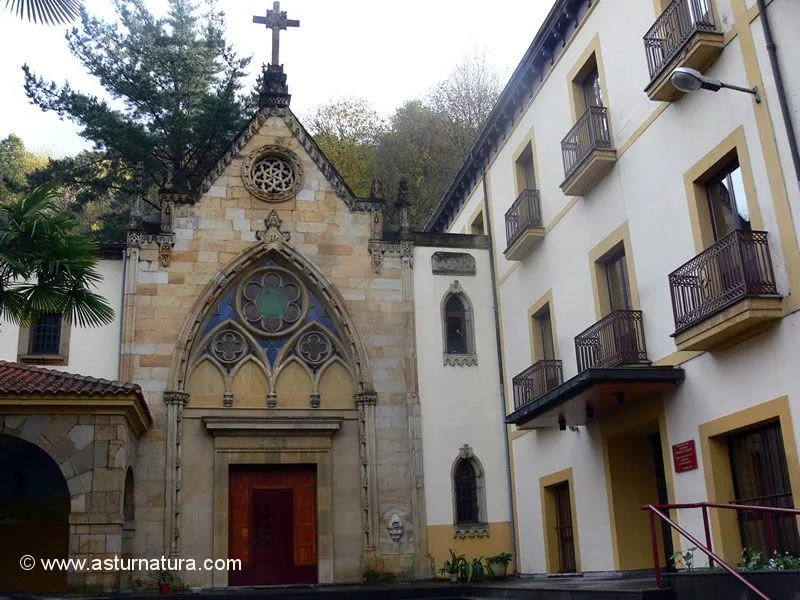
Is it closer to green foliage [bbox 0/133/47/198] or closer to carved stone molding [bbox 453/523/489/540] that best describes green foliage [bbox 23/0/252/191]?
green foliage [bbox 0/133/47/198]

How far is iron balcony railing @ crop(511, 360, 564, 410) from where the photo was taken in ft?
56.8

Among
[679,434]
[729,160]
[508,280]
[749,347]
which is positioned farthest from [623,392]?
[508,280]

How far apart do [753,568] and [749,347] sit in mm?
3191

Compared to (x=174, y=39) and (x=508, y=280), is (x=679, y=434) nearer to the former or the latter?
(x=508, y=280)

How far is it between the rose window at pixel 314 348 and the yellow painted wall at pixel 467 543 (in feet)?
14.9

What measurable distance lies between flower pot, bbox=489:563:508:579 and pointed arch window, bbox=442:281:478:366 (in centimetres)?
467

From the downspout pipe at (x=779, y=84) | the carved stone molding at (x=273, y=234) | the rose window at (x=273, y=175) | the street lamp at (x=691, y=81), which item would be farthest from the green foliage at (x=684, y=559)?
the rose window at (x=273, y=175)

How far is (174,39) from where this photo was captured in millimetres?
34062

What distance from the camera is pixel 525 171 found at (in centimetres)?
2014

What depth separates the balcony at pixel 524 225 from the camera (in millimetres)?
18391

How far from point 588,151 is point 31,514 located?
44.4 feet

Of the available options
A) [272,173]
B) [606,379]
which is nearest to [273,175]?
[272,173]

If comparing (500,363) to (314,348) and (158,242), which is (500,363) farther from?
(158,242)

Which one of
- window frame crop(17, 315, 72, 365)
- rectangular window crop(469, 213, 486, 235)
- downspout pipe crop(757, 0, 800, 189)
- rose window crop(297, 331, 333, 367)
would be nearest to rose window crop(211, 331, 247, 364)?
rose window crop(297, 331, 333, 367)
